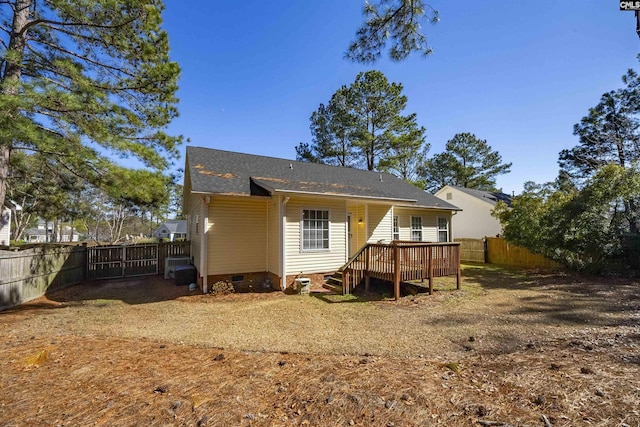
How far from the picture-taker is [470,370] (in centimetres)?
369

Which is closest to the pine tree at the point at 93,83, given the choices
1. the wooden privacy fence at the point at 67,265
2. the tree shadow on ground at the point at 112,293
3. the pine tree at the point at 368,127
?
the wooden privacy fence at the point at 67,265

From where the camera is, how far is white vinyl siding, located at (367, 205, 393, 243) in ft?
38.7

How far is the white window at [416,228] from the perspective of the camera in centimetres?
1395

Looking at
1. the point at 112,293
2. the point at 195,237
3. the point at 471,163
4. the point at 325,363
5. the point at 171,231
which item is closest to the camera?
the point at 325,363

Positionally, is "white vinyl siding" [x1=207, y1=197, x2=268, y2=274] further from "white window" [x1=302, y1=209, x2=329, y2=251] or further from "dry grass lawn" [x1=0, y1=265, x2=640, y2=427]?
"dry grass lawn" [x1=0, y1=265, x2=640, y2=427]

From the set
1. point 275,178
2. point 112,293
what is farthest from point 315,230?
point 112,293

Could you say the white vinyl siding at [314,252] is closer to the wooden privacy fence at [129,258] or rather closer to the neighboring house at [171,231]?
the wooden privacy fence at [129,258]

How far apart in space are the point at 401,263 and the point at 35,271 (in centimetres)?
1059

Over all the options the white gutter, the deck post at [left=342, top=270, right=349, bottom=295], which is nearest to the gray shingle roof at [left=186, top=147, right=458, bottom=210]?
the white gutter

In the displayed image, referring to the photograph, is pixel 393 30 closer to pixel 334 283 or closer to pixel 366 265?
pixel 366 265

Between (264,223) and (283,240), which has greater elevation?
(264,223)

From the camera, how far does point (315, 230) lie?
9656 millimetres

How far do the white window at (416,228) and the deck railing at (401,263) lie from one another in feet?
16.4

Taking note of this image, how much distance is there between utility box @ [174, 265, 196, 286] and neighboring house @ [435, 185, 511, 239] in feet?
61.2
